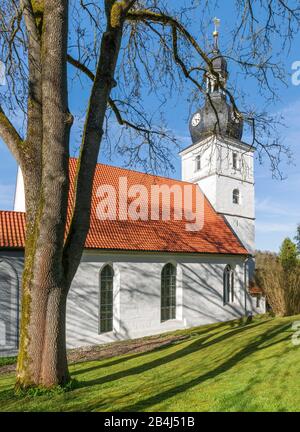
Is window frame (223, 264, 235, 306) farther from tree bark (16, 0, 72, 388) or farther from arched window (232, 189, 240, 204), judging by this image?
tree bark (16, 0, 72, 388)

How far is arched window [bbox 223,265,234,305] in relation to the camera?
58.0 ft

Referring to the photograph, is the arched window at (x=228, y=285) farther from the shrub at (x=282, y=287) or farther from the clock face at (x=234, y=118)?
the clock face at (x=234, y=118)

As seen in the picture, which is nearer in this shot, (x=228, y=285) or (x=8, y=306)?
(x=8, y=306)

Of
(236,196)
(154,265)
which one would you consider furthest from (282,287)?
(154,265)

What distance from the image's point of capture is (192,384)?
16.9 feet

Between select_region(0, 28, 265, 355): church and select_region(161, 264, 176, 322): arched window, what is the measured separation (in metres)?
0.05

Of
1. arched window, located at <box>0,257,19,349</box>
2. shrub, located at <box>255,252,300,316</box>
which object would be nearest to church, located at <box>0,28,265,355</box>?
arched window, located at <box>0,257,19,349</box>

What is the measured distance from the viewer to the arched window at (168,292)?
1530 cm

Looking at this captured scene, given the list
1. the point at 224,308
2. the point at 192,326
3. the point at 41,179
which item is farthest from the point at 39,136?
the point at 224,308

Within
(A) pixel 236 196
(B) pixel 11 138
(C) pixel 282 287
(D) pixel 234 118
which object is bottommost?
(C) pixel 282 287

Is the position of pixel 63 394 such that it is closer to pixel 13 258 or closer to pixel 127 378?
pixel 127 378

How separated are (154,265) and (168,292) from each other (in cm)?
161

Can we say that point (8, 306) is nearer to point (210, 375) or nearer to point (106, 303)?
point (106, 303)

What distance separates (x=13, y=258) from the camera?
11.8 m
